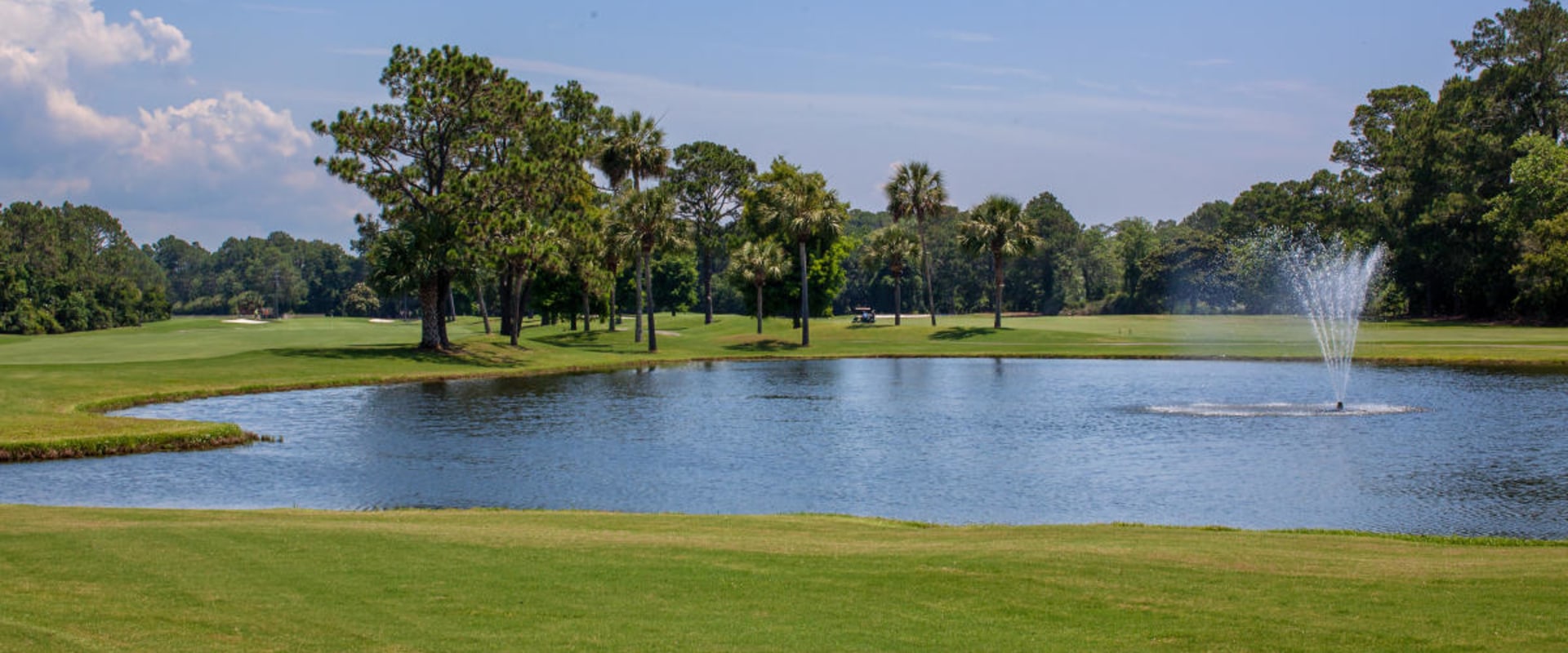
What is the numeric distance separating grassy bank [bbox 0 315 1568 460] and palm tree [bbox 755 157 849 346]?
16.1 feet

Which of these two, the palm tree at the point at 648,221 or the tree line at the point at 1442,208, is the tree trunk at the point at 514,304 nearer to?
the palm tree at the point at 648,221

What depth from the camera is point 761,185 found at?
356 ft

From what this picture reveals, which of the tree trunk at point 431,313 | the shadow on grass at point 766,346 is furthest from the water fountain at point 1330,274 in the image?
the tree trunk at point 431,313

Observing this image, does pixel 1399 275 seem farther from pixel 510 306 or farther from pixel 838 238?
pixel 510 306

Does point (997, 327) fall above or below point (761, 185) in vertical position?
below

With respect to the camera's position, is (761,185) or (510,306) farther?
(761,185)

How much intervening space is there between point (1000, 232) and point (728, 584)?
83.5 meters

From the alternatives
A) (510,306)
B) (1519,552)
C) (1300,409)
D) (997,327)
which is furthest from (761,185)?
(1519,552)

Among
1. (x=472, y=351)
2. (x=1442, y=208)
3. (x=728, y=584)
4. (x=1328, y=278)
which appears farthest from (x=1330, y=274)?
(x=728, y=584)

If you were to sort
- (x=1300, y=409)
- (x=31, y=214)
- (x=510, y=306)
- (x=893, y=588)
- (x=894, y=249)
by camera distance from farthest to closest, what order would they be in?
(x=31, y=214) < (x=894, y=249) < (x=510, y=306) < (x=1300, y=409) < (x=893, y=588)

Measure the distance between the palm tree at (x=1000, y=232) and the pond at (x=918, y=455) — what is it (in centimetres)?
4197

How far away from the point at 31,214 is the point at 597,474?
12850 centimetres

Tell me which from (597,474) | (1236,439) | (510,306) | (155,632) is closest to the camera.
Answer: (155,632)

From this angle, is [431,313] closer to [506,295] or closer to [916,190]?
[506,295]
